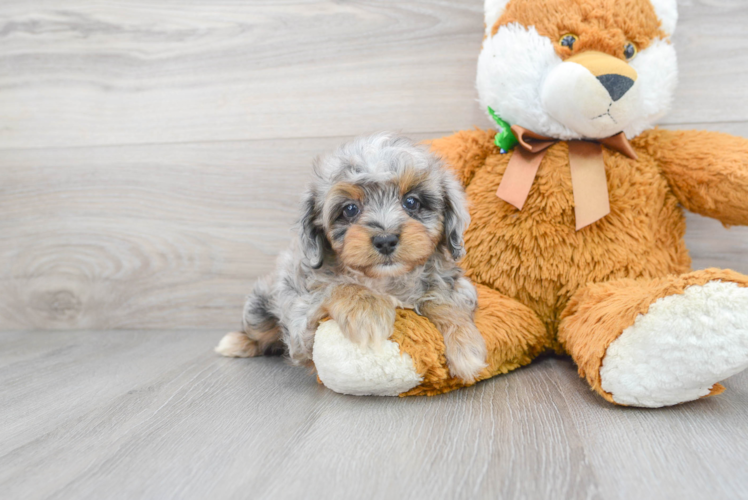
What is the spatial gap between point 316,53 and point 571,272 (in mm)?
1269

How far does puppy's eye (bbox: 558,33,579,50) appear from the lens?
155 cm

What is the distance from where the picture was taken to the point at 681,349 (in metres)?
1.20

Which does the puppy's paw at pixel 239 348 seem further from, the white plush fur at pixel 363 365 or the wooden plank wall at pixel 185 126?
the white plush fur at pixel 363 365

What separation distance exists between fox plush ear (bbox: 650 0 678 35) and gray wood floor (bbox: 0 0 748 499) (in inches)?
11.1

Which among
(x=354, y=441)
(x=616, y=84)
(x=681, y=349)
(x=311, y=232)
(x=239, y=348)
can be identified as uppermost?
(x=616, y=84)

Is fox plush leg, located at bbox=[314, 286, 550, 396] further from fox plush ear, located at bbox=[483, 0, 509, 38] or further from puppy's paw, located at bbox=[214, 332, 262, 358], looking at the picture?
fox plush ear, located at bbox=[483, 0, 509, 38]

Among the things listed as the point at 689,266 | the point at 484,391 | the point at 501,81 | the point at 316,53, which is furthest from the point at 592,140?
the point at 316,53

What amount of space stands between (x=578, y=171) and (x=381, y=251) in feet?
2.33

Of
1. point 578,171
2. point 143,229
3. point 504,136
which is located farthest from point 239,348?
point 578,171

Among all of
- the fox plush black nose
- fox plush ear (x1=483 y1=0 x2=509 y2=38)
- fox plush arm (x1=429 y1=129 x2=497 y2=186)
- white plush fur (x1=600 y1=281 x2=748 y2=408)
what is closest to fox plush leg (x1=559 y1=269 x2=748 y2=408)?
white plush fur (x1=600 y1=281 x2=748 y2=408)

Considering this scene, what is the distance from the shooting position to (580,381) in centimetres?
151

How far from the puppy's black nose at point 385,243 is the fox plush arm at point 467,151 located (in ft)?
1.72

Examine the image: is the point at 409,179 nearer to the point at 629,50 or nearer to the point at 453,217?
the point at 453,217

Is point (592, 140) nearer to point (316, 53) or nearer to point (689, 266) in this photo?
point (689, 266)
